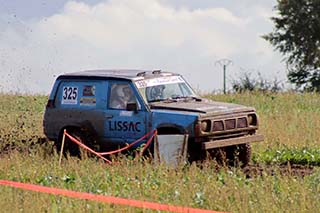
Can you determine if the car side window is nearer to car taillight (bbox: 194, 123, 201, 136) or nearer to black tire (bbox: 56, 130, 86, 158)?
black tire (bbox: 56, 130, 86, 158)

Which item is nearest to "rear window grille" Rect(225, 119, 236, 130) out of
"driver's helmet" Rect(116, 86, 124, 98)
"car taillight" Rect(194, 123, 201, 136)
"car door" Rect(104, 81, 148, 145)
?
"car taillight" Rect(194, 123, 201, 136)

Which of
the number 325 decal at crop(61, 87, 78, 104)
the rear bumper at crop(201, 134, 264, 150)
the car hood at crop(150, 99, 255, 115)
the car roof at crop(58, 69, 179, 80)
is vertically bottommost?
the rear bumper at crop(201, 134, 264, 150)

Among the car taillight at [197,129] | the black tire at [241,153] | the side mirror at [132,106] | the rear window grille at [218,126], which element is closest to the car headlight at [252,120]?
the black tire at [241,153]

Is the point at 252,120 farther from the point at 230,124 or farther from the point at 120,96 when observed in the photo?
the point at 120,96

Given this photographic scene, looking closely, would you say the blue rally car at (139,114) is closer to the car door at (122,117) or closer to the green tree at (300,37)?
the car door at (122,117)

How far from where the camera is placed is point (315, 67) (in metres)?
62.0

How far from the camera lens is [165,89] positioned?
16906 millimetres

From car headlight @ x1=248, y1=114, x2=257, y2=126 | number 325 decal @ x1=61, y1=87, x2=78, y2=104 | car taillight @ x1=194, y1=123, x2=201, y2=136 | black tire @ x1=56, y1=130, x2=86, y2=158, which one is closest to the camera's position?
car taillight @ x1=194, y1=123, x2=201, y2=136

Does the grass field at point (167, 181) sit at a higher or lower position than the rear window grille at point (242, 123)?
lower

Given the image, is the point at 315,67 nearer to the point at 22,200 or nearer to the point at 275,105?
the point at 275,105

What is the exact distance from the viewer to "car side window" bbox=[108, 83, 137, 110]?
54.5 ft

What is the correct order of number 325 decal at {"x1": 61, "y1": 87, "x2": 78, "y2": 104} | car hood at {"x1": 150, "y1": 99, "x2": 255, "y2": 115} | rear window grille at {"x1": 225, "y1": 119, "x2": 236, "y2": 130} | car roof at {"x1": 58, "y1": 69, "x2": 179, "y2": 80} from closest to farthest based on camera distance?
car hood at {"x1": 150, "y1": 99, "x2": 255, "y2": 115}
rear window grille at {"x1": 225, "y1": 119, "x2": 236, "y2": 130}
car roof at {"x1": 58, "y1": 69, "x2": 179, "y2": 80}
number 325 decal at {"x1": 61, "y1": 87, "x2": 78, "y2": 104}

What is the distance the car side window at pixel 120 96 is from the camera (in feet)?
54.5

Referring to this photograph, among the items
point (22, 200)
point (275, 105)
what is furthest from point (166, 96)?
point (275, 105)
